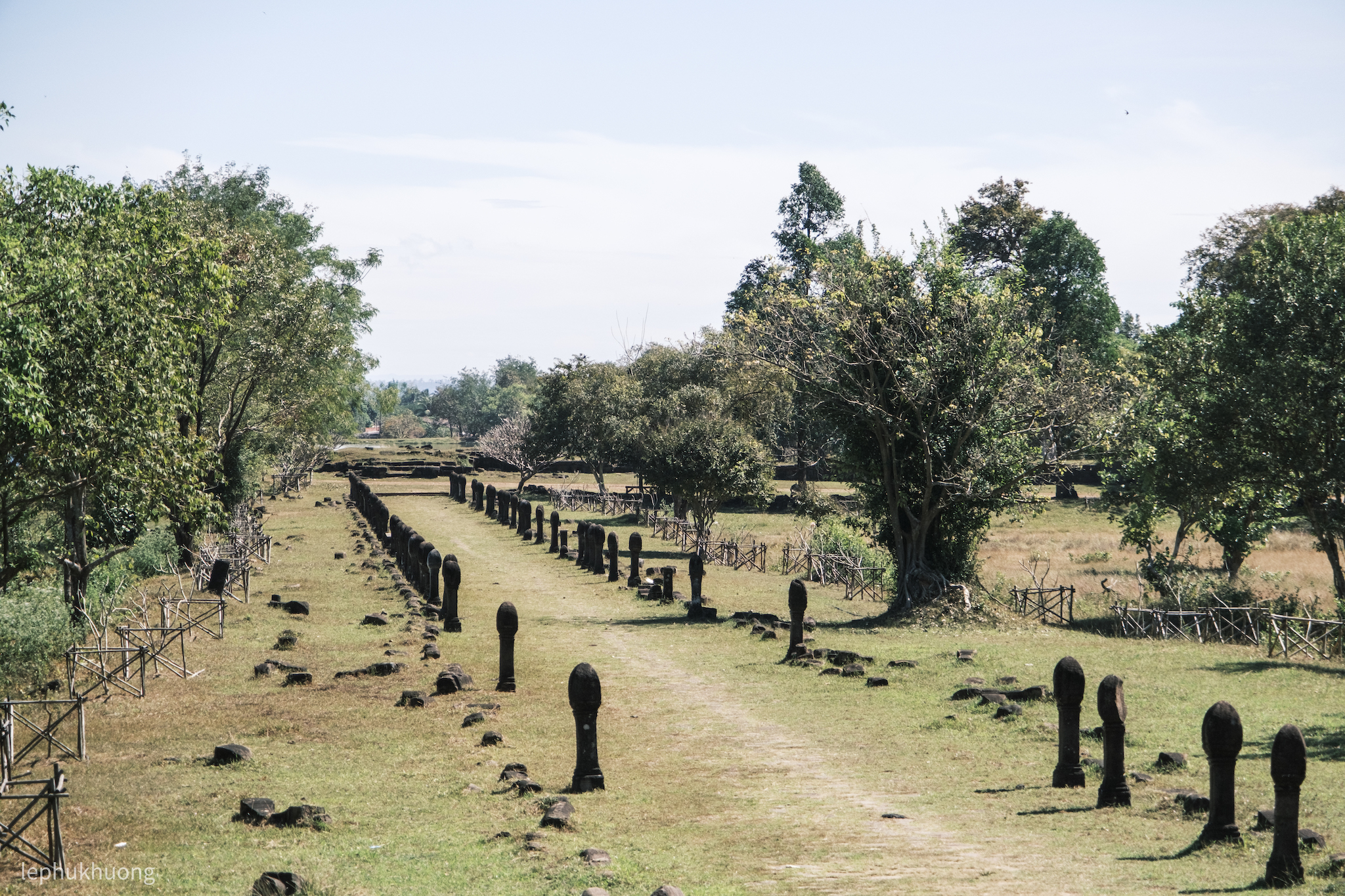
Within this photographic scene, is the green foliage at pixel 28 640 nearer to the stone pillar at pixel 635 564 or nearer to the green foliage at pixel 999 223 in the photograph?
the stone pillar at pixel 635 564

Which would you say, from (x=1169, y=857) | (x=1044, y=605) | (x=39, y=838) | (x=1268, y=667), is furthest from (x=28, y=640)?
(x=1044, y=605)

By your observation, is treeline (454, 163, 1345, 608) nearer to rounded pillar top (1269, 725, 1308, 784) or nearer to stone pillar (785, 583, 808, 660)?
stone pillar (785, 583, 808, 660)

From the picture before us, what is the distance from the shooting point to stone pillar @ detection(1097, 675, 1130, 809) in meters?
10.8

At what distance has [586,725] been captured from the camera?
12.4 m

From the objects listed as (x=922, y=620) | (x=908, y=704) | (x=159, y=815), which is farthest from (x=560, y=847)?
(x=922, y=620)

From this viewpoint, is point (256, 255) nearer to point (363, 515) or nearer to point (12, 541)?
point (12, 541)

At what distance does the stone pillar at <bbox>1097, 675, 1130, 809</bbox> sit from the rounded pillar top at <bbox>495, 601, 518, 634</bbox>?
29.7 ft

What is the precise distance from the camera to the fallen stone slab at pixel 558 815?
36.3 ft

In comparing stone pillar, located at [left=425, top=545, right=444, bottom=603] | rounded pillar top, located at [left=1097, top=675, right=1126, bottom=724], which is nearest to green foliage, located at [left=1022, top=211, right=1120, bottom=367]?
stone pillar, located at [left=425, top=545, right=444, bottom=603]

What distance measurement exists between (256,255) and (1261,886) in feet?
102

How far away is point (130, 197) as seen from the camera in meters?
23.0

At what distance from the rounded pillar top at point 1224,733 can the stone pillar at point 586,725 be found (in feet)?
19.9

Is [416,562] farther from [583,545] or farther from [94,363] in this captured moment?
[94,363]

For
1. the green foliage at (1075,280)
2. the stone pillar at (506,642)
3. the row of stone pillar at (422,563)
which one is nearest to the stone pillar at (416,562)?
the row of stone pillar at (422,563)
